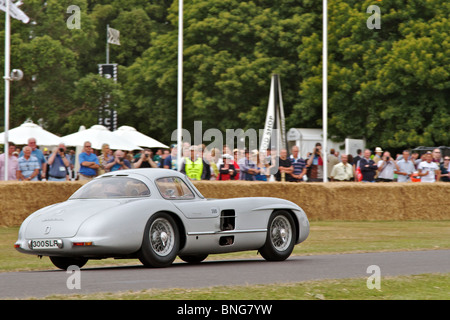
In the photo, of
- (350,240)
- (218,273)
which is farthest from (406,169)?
(218,273)

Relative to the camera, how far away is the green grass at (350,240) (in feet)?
46.3

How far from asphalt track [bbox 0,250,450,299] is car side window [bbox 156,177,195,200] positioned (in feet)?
3.07

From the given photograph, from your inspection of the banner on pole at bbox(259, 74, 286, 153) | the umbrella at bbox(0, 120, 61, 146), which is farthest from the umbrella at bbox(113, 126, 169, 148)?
the banner on pole at bbox(259, 74, 286, 153)

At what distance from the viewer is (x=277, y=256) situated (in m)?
13.6

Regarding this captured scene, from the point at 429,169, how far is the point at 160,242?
54.4ft

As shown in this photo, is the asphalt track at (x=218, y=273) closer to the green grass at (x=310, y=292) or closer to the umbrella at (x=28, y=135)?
the green grass at (x=310, y=292)

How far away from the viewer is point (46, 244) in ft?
37.7

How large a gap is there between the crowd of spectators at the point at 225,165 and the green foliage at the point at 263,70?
17.6 m

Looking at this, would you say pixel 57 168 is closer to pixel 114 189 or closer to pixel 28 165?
pixel 28 165

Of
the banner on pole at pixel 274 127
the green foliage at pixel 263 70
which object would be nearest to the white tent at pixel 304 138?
the green foliage at pixel 263 70
